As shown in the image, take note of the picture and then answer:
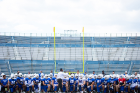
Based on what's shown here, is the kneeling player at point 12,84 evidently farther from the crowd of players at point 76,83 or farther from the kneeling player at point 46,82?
the kneeling player at point 46,82

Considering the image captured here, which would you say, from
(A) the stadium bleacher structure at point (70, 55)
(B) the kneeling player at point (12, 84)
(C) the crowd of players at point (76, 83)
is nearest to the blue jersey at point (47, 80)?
(C) the crowd of players at point (76, 83)

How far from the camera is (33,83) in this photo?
8.05 meters

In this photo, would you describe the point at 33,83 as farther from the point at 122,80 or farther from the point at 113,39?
the point at 113,39

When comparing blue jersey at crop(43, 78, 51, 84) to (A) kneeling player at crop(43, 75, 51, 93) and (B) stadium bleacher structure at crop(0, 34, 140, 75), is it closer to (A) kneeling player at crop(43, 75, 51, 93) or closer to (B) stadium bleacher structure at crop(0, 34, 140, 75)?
(A) kneeling player at crop(43, 75, 51, 93)

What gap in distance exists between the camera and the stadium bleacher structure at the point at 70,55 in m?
15.8

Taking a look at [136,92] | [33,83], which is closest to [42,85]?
[33,83]

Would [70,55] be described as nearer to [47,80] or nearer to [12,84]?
[47,80]

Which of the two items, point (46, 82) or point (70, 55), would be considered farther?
point (70, 55)

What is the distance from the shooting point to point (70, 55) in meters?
18.1

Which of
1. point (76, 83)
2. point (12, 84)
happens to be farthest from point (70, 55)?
point (12, 84)

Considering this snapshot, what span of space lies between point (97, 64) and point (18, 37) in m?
12.3

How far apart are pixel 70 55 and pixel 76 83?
33.5 feet

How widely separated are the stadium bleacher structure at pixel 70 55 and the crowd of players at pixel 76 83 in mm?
7431

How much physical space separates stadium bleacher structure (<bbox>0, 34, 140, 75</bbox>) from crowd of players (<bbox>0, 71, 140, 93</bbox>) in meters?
7.43
